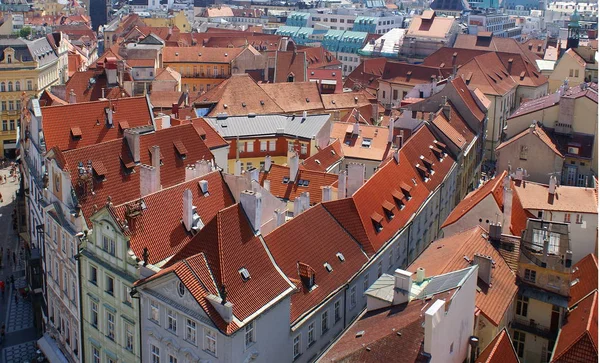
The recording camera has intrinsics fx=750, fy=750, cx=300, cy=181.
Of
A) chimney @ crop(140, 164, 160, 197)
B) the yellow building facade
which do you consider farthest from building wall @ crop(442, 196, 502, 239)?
the yellow building facade

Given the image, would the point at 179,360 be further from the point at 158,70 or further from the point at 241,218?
the point at 158,70

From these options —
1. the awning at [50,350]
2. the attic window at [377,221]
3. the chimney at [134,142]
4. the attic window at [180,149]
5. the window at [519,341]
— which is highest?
the chimney at [134,142]

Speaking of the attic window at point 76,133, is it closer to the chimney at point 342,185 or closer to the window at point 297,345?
the chimney at point 342,185

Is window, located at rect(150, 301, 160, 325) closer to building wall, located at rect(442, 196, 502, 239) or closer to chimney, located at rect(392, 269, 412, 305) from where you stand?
chimney, located at rect(392, 269, 412, 305)

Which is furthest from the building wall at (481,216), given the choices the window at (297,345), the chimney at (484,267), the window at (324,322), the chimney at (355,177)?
the window at (297,345)

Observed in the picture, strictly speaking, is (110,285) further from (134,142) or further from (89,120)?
(89,120)

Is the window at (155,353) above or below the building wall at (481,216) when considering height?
below

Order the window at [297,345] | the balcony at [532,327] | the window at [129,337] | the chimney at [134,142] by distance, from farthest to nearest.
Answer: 1. the chimney at [134,142]
2. the balcony at [532,327]
3. the window at [129,337]
4. the window at [297,345]
